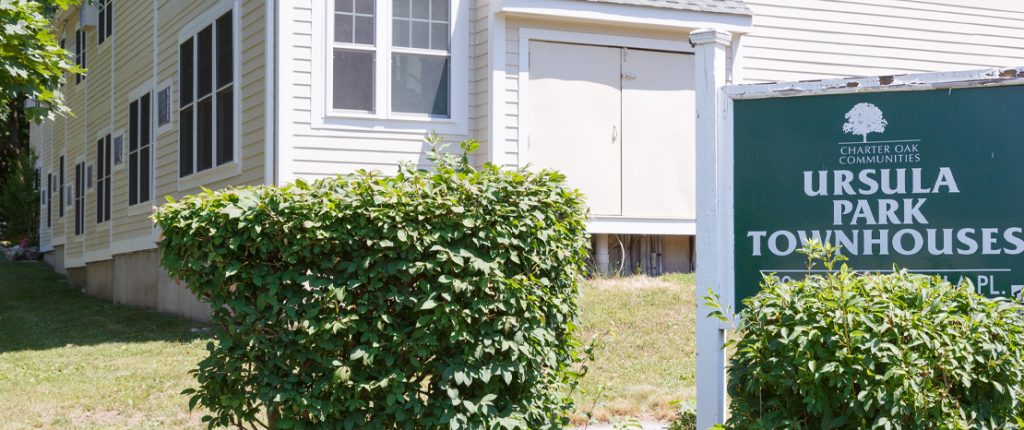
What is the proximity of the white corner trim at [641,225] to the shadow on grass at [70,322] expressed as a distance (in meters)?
4.63

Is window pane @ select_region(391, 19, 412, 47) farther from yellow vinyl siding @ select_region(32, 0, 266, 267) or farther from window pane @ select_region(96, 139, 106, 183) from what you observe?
window pane @ select_region(96, 139, 106, 183)

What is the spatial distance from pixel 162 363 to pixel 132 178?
24.4ft

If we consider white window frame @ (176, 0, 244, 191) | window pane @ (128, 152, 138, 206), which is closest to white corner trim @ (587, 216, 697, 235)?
white window frame @ (176, 0, 244, 191)

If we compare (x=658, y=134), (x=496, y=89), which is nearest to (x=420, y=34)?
(x=496, y=89)

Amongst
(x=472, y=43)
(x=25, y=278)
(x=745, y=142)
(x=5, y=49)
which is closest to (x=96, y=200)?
(x=25, y=278)

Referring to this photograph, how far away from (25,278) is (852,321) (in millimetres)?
22631

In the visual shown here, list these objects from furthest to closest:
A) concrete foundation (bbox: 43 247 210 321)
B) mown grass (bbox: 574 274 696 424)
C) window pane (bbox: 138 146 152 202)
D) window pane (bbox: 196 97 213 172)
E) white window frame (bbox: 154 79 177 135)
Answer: window pane (bbox: 138 146 152 202)
white window frame (bbox: 154 79 177 135)
concrete foundation (bbox: 43 247 210 321)
window pane (bbox: 196 97 213 172)
mown grass (bbox: 574 274 696 424)

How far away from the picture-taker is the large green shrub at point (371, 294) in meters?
4.91

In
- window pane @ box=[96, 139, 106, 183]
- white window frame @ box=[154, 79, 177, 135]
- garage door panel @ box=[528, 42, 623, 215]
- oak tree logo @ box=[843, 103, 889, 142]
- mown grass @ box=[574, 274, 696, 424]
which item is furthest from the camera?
window pane @ box=[96, 139, 106, 183]

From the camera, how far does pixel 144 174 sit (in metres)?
15.9

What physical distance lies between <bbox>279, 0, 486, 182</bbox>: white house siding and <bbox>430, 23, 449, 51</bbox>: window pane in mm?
1052

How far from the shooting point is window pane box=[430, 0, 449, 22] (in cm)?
1174

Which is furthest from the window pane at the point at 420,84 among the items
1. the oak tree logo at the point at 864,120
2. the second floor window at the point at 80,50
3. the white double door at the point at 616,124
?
the second floor window at the point at 80,50

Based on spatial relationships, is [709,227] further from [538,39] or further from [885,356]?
[538,39]
